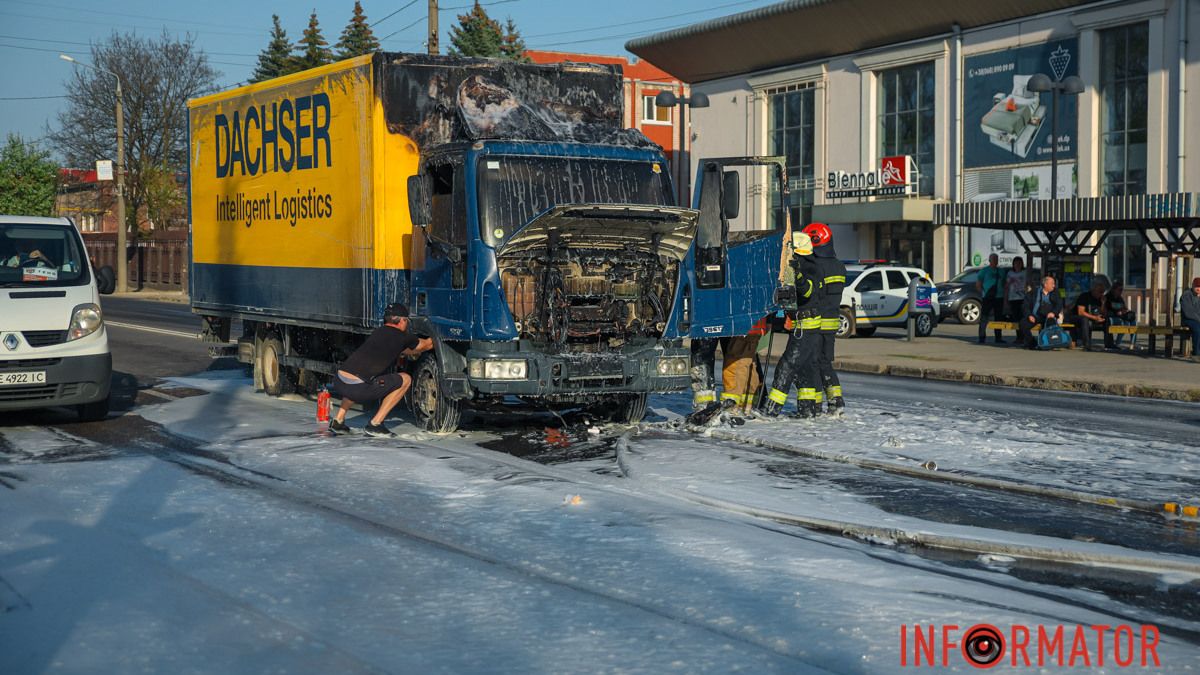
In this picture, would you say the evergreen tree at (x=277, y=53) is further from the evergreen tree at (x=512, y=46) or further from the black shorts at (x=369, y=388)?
the black shorts at (x=369, y=388)

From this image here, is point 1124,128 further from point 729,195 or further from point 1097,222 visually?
point 729,195

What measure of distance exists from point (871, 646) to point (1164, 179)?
31496 millimetres

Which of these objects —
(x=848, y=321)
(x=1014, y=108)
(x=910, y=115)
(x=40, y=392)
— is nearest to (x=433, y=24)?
(x=848, y=321)

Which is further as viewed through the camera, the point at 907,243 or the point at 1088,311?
the point at 907,243

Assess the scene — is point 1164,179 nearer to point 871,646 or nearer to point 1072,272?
point 1072,272

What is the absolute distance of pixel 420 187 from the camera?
11617 millimetres

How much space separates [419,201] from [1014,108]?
29500mm

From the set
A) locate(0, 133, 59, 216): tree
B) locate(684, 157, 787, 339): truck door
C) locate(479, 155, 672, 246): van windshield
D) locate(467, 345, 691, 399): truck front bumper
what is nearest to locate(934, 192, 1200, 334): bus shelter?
locate(684, 157, 787, 339): truck door

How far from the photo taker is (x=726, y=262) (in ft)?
41.0

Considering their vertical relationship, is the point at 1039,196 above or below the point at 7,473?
above

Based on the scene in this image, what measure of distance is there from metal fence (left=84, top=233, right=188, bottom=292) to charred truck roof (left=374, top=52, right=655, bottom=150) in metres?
49.6

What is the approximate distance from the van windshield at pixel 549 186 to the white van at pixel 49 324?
13.4 feet

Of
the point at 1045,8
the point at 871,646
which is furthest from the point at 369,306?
the point at 1045,8

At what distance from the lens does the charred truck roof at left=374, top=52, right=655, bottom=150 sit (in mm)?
12266
